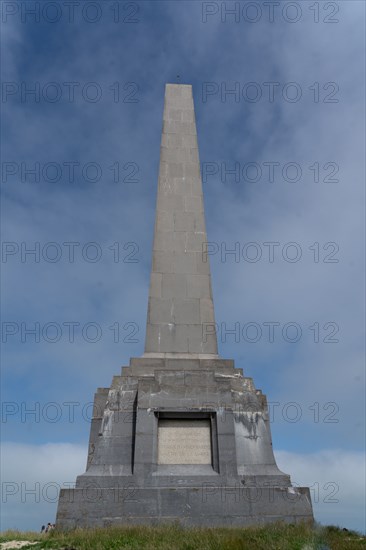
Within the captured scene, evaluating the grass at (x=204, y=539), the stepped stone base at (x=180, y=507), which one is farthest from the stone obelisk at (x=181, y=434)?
the grass at (x=204, y=539)

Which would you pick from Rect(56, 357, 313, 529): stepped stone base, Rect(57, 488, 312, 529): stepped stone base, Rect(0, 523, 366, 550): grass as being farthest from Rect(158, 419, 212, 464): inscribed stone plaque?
Rect(0, 523, 366, 550): grass

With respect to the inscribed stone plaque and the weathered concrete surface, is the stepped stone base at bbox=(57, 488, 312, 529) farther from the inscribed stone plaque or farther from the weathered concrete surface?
the weathered concrete surface

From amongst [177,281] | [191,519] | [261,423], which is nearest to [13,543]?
[191,519]

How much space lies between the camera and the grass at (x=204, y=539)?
7.12m

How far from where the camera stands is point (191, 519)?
9.45m

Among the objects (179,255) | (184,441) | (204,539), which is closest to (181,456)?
(184,441)

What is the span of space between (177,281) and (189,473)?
5.30m

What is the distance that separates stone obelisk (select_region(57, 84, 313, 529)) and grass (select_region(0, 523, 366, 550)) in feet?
2.79

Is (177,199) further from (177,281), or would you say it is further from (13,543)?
(13,543)

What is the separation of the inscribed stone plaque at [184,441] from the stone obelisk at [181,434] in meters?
0.02

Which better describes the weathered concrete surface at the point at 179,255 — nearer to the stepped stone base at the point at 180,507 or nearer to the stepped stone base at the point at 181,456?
the stepped stone base at the point at 181,456

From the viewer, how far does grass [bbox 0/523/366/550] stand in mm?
7121

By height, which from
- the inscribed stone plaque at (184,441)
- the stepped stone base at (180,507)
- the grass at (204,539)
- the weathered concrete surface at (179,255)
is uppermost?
the weathered concrete surface at (179,255)

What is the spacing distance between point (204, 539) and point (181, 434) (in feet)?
11.2
